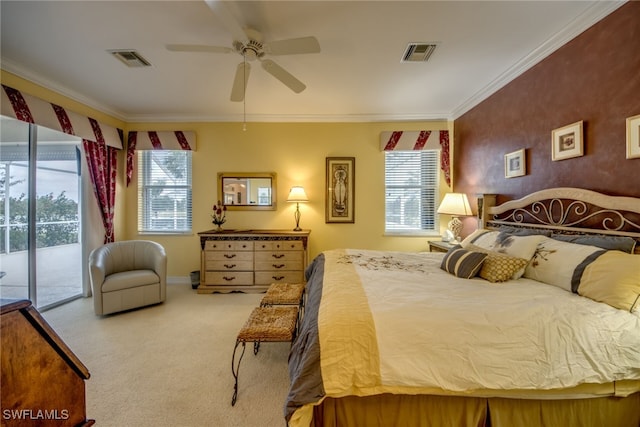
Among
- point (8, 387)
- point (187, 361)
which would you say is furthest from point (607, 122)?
point (187, 361)

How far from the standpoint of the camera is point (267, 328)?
71.7 inches

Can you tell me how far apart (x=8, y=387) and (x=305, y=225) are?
3718 mm

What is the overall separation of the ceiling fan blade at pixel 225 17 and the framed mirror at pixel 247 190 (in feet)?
7.77

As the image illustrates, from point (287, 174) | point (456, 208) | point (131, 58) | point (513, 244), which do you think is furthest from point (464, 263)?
point (131, 58)

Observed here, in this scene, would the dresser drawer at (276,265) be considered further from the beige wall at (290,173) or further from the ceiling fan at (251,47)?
the ceiling fan at (251,47)

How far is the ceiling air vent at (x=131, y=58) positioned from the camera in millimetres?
2492

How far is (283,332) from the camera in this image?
5.82 ft

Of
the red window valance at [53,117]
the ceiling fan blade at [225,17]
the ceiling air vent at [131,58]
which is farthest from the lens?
the red window valance at [53,117]

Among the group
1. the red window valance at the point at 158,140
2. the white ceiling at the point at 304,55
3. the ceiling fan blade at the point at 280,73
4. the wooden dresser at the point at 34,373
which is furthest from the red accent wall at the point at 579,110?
the red window valance at the point at 158,140

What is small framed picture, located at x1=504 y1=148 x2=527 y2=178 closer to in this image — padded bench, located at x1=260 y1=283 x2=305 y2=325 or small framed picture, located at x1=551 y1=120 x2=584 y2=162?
small framed picture, located at x1=551 y1=120 x2=584 y2=162

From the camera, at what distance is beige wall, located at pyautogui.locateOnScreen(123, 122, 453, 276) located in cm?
420

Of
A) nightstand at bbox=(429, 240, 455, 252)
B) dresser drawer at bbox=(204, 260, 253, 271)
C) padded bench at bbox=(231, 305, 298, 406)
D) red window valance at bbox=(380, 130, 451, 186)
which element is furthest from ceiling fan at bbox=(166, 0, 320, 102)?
nightstand at bbox=(429, 240, 455, 252)

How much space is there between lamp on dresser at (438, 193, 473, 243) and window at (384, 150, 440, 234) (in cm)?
53

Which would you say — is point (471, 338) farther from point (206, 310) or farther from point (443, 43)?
point (206, 310)
